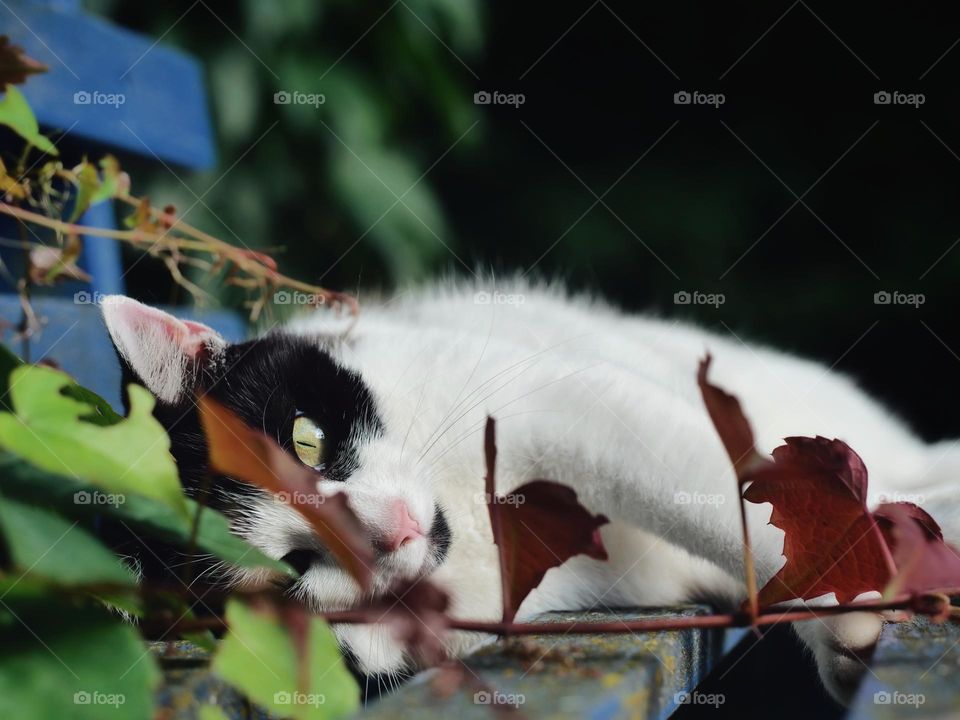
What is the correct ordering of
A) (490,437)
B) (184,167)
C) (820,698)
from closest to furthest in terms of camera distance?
(490,437), (820,698), (184,167)

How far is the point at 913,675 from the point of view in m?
0.55

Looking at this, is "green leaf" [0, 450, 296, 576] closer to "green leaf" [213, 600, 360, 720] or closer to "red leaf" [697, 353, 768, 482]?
"green leaf" [213, 600, 360, 720]

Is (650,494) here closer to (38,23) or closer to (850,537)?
(850,537)

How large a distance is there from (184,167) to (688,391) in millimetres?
861

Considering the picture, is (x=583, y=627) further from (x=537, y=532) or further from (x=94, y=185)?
(x=94, y=185)

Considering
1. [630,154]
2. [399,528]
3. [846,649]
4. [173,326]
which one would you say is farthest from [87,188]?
[630,154]

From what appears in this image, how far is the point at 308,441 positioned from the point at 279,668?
572mm

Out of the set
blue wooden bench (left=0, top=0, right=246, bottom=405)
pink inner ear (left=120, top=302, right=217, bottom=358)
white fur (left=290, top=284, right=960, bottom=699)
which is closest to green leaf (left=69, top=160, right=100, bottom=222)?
pink inner ear (left=120, top=302, right=217, bottom=358)

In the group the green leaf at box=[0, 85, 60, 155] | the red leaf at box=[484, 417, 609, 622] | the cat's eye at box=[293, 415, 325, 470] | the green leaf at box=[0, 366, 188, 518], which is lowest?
the red leaf at box=[484, 417, 609, 622]

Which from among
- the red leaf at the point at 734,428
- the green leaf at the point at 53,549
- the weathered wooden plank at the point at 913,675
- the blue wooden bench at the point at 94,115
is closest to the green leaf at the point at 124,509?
the green leaf at the point at 53,549

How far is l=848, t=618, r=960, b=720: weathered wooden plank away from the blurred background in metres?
1.50

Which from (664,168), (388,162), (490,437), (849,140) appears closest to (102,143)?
(490,437)

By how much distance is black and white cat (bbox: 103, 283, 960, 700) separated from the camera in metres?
0.80

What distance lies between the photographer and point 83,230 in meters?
0.79
